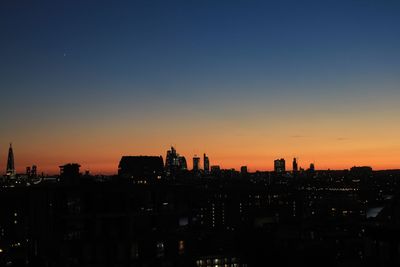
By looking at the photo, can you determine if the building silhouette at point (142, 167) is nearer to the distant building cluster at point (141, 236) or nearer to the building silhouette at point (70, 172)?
the distant building cluster at point (141, 236)

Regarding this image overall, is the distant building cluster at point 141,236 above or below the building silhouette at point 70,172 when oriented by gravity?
below

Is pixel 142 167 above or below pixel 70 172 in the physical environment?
above

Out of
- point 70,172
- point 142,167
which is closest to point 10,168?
point 142,167

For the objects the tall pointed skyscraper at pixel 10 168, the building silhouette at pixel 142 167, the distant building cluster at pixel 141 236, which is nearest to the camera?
the distant building cluster at pixel 141 236

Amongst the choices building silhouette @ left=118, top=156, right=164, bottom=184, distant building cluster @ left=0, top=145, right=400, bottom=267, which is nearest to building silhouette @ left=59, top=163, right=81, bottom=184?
distant building cluster @ left=0, top=145, right=400, bottom=267

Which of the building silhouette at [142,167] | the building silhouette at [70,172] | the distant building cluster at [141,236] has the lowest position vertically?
the distant building cluster at [141,236]

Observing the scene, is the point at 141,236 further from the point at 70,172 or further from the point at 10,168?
the point at 10,168

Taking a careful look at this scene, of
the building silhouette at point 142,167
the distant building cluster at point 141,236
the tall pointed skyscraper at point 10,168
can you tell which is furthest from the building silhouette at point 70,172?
the tall pointed skyscraper at point 10,168

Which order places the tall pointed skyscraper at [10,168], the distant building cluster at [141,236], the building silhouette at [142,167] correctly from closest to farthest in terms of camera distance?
the distant building cluster at [141,236]
the building silhouette at [142,167]
the tall pointed skyscraper at [10,168]

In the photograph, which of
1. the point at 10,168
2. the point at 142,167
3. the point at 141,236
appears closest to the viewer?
the point at 141,236

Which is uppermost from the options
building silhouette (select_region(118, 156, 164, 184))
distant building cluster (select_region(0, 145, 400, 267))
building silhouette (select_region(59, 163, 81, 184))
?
building silhouette (select_region(118, 156, 164, 184))

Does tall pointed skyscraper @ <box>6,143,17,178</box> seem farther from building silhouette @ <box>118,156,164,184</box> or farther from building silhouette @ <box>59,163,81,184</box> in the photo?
building silhouette @ <box>59,163,81,184</box>

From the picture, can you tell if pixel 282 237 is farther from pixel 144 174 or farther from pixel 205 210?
pixel 144 174

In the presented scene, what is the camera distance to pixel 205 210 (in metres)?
85.2
